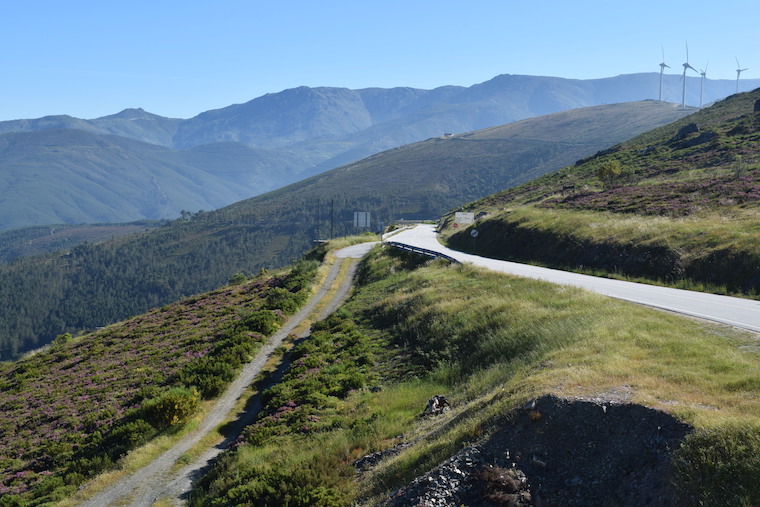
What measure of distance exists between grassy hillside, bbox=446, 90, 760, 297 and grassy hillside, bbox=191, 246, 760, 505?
755cm

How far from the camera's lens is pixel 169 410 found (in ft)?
66.7

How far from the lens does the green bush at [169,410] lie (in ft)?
66.4

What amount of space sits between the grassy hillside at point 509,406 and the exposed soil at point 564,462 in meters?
0.03

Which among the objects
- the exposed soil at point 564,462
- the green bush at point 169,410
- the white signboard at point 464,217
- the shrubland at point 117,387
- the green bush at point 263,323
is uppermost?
the white signboard at point 464,217

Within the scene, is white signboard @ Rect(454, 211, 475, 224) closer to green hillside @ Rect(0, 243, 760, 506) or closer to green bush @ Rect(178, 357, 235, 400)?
green hillside @ Rect(0, 243, 760, 506)

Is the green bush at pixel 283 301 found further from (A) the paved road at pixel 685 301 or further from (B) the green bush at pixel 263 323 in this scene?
(A) the paved road at pixel 685 301

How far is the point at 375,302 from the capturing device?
3231 cm

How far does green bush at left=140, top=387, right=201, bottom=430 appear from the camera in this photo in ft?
66.4

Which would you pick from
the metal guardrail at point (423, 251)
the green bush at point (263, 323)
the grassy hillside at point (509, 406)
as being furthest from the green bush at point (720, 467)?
the metal guardrail at point (423, 251)

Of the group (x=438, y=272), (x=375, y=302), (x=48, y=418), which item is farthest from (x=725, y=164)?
(x=48, y=418)

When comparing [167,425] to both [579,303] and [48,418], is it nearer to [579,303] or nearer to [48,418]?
[48,418]

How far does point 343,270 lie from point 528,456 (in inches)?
1616

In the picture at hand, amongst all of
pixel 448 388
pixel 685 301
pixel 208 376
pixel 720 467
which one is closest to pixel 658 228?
pixel 685 301

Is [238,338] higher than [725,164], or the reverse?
[725,164]
